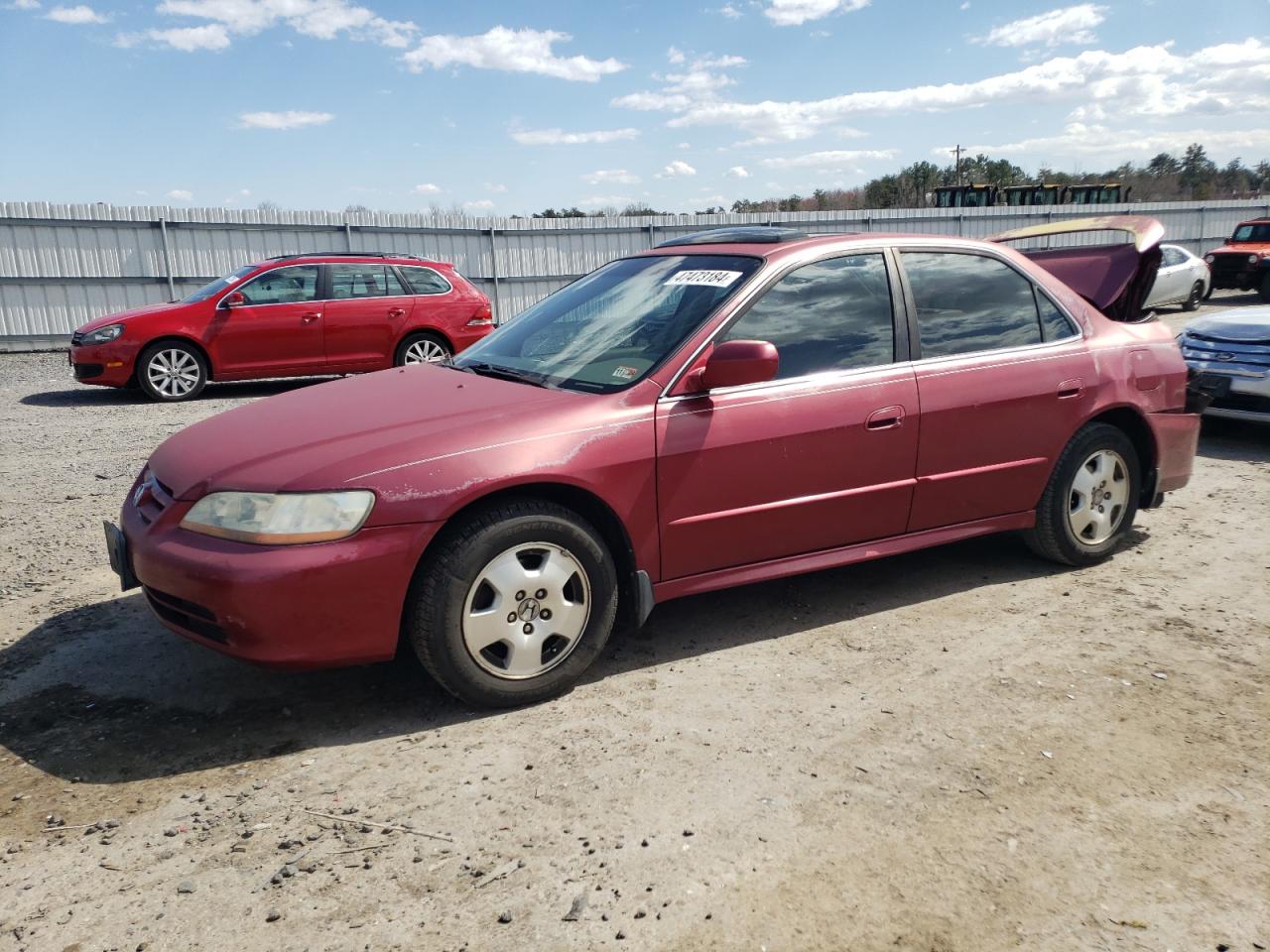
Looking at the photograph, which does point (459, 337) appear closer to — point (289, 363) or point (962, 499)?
point (289, 363)

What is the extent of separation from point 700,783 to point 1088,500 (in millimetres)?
2901

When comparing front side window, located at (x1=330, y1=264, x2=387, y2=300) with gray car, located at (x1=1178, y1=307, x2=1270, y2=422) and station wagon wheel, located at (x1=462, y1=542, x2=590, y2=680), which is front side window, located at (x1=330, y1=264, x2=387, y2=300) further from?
station wagon wheel, located at (x1=462, y1=542, x2=590, y2=680)

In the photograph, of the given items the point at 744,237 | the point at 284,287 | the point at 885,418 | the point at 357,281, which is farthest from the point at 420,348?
the point at 885,418

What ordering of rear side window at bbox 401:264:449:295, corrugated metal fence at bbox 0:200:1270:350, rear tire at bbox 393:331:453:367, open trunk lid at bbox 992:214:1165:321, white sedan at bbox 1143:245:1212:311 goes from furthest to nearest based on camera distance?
white sedan at bbox 1143:245:1212:311
corrugated metal fence at bbox 0:200:1270:350
rear side window at bbox 401:264:449:295
rear tire at bbox 393:331:453:367
open trunk lid at bbox 992:214:1165:321

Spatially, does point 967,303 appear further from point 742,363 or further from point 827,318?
point 742,363

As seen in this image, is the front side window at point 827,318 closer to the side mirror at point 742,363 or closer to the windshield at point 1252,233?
the side mirror at point 742,363

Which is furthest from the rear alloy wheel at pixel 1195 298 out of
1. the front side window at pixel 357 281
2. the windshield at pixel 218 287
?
the windshield at pixel 218 287

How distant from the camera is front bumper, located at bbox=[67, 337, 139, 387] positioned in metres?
10.6

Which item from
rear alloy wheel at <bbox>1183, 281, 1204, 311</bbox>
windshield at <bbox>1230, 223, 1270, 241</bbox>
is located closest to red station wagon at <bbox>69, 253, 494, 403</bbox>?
rear alloy wheel at <bbox>1183, 281, 1204, 311</bbox>

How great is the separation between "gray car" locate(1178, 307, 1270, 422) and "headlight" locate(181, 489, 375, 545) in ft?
22.5

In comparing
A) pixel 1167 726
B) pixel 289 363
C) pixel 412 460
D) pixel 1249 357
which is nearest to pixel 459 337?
pixel 289 363

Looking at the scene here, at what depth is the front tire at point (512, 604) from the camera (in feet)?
10.7

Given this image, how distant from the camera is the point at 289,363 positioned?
36.9 ft

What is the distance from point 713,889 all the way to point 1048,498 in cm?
303
